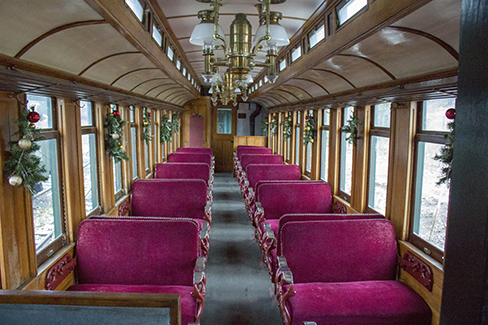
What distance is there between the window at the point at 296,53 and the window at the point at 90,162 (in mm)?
2930

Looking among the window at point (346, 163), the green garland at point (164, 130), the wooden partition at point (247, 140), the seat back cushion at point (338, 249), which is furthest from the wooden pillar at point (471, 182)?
the wooden partition at point (247, 140)

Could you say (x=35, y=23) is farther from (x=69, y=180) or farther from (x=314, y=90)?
(x=314, y=90)

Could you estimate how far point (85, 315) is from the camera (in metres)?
1.19

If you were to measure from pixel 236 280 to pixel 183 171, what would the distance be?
349 centimetres

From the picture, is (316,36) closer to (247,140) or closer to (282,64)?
(282,64)

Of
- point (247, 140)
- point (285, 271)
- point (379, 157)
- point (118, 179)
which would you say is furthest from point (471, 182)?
point (247, 140)

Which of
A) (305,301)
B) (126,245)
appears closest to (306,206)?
(305,301)

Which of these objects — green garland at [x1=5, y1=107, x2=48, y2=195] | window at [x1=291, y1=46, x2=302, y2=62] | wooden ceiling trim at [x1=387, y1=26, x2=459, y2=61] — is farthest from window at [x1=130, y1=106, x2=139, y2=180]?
wooden ceiling trim at [x1=387, y1=26, x2=459, y2=61]

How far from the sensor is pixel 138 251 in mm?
3137

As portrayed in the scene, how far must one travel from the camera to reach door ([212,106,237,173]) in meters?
13.8

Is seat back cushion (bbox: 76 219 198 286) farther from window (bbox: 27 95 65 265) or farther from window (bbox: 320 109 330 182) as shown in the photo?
window (bbox: 320 109 330 182)

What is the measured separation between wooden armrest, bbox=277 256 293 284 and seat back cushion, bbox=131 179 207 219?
7.34ft

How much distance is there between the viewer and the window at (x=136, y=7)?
2913 millimetres

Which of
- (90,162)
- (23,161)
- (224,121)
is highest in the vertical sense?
(224,121)
